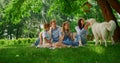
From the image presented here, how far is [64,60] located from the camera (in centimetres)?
1146

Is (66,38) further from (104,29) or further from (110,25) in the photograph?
(110,25)

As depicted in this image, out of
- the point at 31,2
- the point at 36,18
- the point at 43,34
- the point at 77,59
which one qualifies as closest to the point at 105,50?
the point at 77,59

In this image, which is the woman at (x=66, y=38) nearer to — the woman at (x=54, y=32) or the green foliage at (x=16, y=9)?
Result: the woman at (x=54, y=32)

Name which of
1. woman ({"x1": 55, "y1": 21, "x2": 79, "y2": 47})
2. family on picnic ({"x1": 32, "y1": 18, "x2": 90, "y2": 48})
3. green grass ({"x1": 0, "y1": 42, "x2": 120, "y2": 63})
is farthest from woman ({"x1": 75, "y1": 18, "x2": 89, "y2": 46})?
green grass ({"x1": 0, "y1": 42, "x2": 120, "y2": 63})

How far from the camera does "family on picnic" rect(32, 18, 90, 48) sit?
631 inches

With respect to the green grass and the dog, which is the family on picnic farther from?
the green grass

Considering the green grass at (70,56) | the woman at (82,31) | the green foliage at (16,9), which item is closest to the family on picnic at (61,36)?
the woman at (82,31)

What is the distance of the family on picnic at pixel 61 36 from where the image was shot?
52.6ft

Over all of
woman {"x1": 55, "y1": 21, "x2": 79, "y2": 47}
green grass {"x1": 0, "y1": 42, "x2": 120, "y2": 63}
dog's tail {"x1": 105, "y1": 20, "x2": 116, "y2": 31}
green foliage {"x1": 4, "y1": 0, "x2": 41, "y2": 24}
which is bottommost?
green grass {"x1": 0, "y1": 42, "x2": 120, "y2": 63}

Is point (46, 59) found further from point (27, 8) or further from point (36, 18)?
point (36, 18)

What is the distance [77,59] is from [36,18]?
78.5 m

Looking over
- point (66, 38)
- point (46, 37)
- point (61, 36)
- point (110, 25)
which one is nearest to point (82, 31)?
point (66, 38)

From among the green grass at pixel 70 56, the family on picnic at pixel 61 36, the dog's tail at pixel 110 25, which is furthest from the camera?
the family on picnic at pixel 61 36

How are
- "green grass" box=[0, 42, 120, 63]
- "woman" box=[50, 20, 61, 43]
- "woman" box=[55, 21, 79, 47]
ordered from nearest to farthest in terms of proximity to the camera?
"green grass" box=[0, 42, 120, 63]
"woman" box=[55, 21, 79, 47]
"woman" box=[50, 20, 61, 43]
